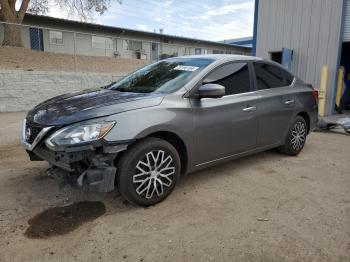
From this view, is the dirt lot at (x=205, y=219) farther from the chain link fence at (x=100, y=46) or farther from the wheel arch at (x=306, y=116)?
the chain link fence at (x=100, y=46)

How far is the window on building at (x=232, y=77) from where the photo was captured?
381 centimetres

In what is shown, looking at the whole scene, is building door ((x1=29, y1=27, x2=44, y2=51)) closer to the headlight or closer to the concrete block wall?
the concrete block wall

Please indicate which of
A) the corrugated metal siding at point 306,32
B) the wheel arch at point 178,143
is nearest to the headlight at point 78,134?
the wheel arch at point 178,143

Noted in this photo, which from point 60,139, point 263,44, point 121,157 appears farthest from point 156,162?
point 263,44

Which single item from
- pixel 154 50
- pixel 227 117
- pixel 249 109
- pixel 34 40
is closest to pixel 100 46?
pixel 154 50

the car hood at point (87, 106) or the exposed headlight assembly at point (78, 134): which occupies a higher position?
the car hood at point (87, 106)

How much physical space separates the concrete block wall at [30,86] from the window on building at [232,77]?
846 cm

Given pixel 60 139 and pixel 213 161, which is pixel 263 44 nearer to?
pixel 213 161

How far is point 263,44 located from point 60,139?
11083 millimetres

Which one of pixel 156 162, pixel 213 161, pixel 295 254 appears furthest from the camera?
pixel 213 161

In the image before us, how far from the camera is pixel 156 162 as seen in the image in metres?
3.17

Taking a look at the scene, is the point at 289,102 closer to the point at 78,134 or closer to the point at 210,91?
the point at 210,91

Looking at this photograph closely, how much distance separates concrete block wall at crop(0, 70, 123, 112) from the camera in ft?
32.1

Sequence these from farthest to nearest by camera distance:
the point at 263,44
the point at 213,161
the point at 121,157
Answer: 1. the point at 263,44
2. the point at 213,161
3. the point at 121,157
